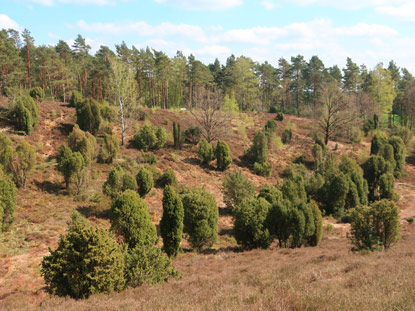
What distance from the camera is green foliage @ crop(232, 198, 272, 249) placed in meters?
18.1

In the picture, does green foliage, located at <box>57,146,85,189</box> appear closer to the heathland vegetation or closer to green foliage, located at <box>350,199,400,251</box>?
the heathland vegetation

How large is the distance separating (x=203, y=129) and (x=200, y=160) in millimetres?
6447

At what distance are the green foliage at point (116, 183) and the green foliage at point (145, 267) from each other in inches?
428

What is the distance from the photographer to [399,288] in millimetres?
6805

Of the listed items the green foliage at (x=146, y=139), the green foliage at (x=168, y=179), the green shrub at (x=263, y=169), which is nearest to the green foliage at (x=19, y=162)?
the green foliage at (x=168, y=179)

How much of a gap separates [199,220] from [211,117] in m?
22.8

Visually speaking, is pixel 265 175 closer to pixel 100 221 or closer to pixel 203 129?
pixel 203 129

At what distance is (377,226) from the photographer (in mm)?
15820

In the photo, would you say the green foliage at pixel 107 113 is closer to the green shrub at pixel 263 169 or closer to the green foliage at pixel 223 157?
the green foliage at pixel 223 157

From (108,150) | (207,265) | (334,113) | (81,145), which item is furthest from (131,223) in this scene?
(334,113)

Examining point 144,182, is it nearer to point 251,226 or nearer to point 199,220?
point 199,220

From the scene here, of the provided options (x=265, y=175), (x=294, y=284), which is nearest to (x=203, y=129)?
(x=265, y=175)

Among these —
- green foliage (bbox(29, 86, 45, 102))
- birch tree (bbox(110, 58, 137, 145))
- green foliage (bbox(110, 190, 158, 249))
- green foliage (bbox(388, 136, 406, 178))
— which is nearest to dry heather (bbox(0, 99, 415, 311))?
green foliage (bbox(110, 190, 158, 249))

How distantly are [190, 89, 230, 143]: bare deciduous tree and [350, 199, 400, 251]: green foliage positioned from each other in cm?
2480
